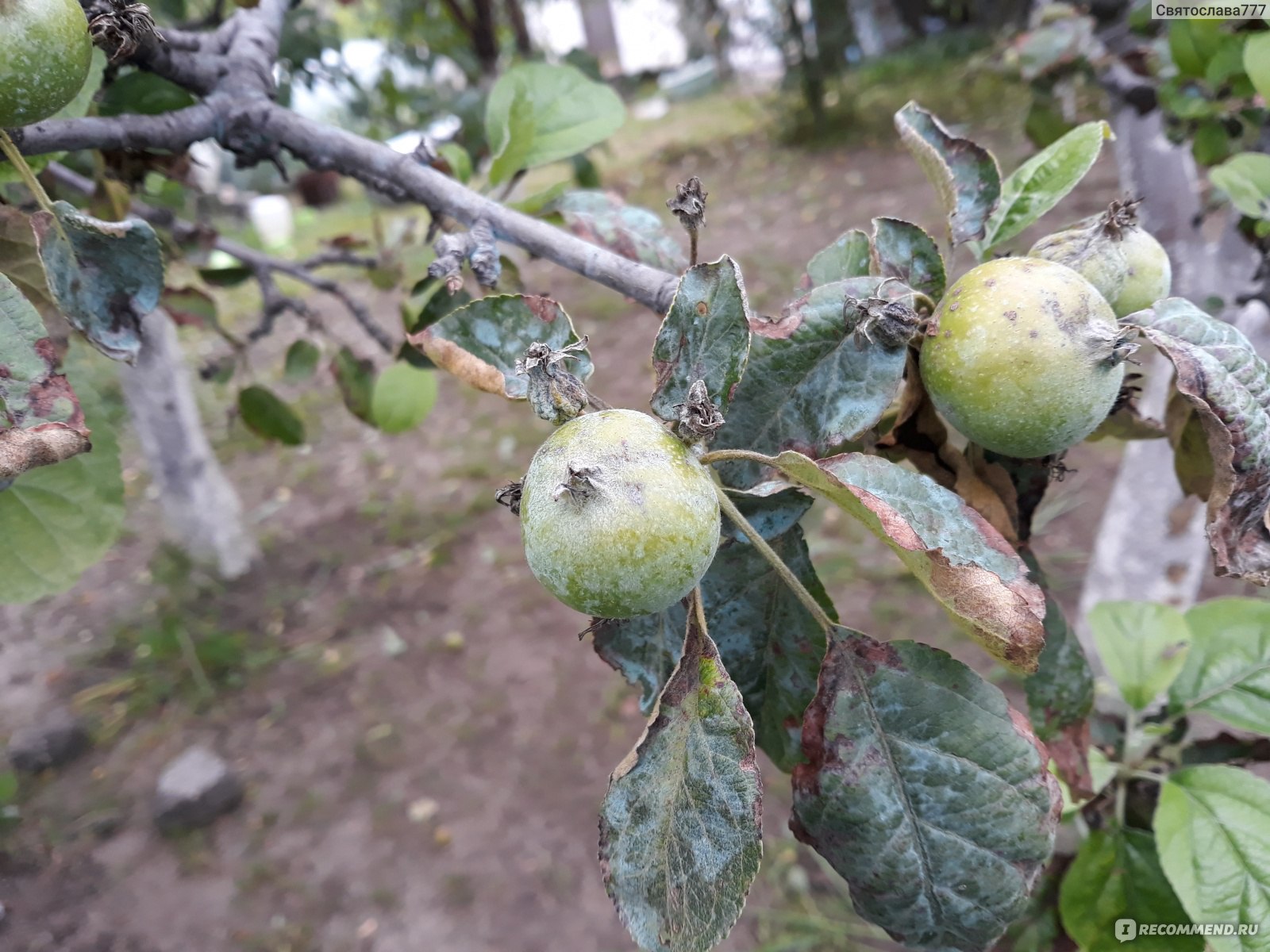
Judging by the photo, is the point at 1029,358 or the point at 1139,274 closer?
the point at 1029,358

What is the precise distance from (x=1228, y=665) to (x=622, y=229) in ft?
5.01

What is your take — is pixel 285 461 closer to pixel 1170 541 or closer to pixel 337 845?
pixel 337 845

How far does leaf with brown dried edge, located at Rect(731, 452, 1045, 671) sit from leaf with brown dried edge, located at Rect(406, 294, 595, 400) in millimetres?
283

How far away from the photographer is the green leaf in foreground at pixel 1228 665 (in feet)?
5.10

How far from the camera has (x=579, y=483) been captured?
2.32ft

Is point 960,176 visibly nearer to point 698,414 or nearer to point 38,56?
point 698,414

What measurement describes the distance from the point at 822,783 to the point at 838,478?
0.37m

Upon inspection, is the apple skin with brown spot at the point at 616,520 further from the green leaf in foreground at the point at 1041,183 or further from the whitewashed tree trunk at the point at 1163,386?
the whitewashed tree trunk at the point at 1163,386

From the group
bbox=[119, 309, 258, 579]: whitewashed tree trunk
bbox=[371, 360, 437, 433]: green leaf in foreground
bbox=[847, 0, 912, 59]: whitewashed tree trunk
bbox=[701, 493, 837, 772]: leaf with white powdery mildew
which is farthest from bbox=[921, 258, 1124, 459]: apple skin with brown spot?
bbox=[847, 0, 912, 59]: whitewashed tree trunk

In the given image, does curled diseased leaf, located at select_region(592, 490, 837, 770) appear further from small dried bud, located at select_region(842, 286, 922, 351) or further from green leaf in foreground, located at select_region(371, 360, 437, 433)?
green leaf in foreground, located at select_region(371, 360, 437, 433)

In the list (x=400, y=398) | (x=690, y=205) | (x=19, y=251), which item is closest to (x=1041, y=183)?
(x=690, y=205)

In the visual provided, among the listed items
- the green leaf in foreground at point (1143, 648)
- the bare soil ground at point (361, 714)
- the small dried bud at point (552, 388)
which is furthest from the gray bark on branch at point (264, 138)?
the green leaf in foreground at point (1143, 648)

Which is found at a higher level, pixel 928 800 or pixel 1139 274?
pixel 1139 274

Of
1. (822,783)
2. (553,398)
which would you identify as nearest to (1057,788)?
(822,783)
